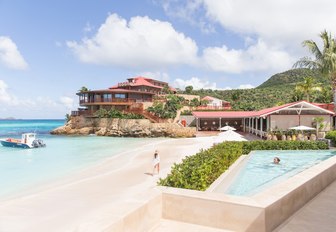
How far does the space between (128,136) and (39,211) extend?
36659 mm

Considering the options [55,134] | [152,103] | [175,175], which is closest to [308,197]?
[175,175]

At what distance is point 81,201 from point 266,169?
9801mm

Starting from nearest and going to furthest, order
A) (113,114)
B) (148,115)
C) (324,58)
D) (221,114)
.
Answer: (324,58) → (221,114) → (148,115) → (113,114)

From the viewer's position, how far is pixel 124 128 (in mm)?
47719

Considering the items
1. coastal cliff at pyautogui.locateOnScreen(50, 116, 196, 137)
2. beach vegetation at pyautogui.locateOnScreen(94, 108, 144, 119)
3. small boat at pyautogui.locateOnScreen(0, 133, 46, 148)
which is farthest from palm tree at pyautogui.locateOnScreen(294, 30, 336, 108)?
small boat at pyautogui.locateOnScreen(0, 133, 46, 148)

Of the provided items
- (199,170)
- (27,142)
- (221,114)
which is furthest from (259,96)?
(199,170)

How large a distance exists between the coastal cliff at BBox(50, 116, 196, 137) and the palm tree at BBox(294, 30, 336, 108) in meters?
18.6

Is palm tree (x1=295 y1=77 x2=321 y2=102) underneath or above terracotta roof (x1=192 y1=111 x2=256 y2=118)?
above

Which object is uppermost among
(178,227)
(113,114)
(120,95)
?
(120,95)

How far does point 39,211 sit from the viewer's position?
34.1 feet

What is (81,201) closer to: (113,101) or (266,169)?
(266,169)

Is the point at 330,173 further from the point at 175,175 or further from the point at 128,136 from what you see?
the point at 128,136

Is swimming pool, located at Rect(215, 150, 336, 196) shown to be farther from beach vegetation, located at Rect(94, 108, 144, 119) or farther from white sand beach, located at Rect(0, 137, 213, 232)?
beach vegetation, located at Rect(94, 108, 144, 119)

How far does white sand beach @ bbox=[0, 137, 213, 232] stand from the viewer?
3.87m
